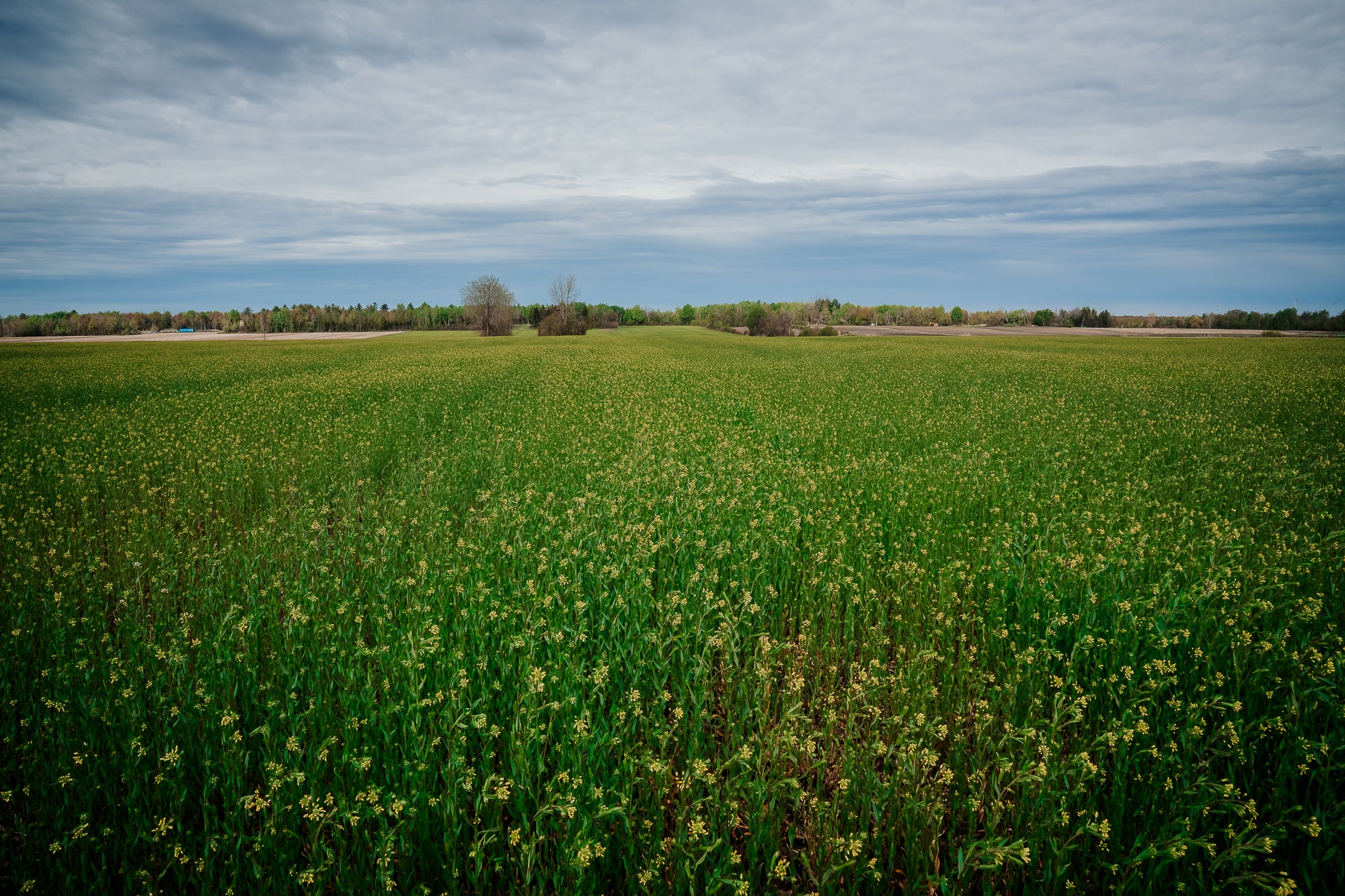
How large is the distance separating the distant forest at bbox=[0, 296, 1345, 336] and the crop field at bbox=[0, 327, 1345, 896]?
308 feet

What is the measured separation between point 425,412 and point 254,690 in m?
14.9

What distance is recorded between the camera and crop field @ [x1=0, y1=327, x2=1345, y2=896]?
11.7 ft

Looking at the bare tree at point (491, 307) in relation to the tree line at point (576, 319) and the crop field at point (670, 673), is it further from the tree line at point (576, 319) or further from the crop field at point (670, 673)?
the crop field at point (670, 673)

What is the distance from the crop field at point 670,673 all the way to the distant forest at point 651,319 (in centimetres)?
9387

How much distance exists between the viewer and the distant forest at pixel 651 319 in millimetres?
109188

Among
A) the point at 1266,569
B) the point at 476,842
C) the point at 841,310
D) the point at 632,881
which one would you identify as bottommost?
the point at 632,881

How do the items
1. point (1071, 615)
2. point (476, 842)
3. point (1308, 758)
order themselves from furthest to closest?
point (1071, 615) < point (1308, 758) < point (476, 842)

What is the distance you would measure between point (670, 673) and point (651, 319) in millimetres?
165979

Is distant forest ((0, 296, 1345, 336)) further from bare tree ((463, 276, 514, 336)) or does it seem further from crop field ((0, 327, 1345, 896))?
crop field ((0, 327, 1345, 896))

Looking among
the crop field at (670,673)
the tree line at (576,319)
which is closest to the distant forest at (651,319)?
the tree line at (576,319)

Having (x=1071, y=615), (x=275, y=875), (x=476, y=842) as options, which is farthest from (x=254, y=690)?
(x=1071, y=615)

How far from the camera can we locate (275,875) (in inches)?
136

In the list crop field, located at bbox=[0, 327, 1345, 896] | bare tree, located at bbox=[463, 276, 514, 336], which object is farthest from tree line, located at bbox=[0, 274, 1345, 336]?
crop field, located at bbox=[0, 327, 1345, 896]

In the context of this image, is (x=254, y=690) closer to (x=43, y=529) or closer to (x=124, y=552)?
(x=124, y=552)
